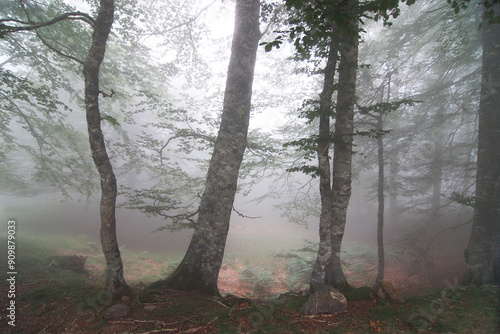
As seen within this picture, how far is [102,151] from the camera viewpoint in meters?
4.70

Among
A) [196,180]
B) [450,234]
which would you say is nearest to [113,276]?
[196,180]

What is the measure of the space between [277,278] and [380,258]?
6078mm

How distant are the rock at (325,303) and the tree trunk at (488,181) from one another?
21.0 feet

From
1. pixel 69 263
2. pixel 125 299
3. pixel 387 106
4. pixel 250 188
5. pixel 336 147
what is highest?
pixel 387 106

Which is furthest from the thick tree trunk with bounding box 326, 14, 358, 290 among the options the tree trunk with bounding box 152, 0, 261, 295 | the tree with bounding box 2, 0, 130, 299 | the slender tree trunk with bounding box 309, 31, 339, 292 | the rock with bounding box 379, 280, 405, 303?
the tree with bounding box 2, 0, 130, 299

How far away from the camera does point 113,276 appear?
4.66 m

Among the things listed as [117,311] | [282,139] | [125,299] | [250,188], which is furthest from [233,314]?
[282,139]

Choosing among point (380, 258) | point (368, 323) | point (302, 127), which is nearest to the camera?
point (368, 323)

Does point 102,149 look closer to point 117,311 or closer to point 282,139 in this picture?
point 117,311

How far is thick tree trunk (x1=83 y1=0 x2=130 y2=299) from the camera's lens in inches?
182

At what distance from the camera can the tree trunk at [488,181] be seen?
734 centimetres

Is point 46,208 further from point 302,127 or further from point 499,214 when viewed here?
point 499,214

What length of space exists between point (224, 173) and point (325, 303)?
371 centimetres

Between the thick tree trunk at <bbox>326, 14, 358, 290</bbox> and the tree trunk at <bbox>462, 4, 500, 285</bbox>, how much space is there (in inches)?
221
